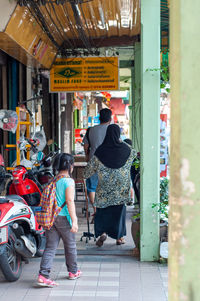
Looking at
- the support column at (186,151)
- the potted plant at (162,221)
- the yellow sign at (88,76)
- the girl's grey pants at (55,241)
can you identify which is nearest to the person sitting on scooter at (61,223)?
the girl's grey pants at (55,241)

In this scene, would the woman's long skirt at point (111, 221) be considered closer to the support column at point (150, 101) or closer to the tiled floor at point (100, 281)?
the tiled floor at point (100, 281)

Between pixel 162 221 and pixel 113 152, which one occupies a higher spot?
pixel 113 152

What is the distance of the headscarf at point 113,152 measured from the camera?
703 cm

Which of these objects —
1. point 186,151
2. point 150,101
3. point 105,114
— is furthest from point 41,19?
point 186,151

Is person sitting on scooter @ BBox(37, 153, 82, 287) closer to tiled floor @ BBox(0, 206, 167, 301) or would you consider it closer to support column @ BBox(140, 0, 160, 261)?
tiled floor @ BBox(0, 206, 167, 301)

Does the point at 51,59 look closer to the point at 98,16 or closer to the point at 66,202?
the point at 98,16

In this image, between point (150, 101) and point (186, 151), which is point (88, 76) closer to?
point (150, 101)

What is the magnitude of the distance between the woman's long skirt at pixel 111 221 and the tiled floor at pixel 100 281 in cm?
31

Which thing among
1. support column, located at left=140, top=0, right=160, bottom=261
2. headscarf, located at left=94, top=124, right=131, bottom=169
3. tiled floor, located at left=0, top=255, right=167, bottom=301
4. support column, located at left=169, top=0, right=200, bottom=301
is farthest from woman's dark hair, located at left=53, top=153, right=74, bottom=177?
support column, located at left=169, top=0, right=200, bottom=301

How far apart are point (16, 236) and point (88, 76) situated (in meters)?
5.22

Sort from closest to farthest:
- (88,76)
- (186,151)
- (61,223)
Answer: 1. (186,151)
2. (61,223)
3. (88,76)

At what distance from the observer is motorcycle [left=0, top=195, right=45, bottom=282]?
17.0ft

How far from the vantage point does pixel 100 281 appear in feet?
18.4

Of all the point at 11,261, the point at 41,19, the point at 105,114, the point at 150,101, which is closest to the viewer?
the point at 11,261
